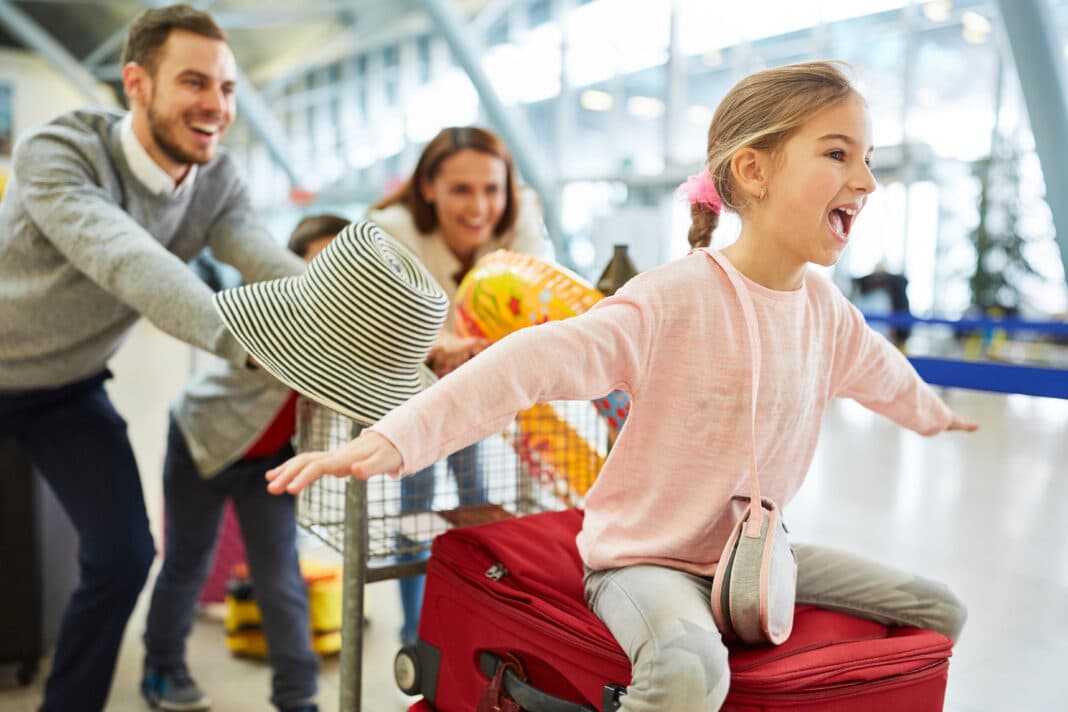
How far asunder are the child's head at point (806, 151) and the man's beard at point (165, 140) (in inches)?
51.3

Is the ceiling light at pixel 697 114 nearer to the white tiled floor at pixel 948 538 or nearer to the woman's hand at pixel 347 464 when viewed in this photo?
the white tiled floor at pixel 948 538

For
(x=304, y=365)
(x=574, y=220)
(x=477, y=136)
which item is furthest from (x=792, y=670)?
(x=574, y=220)

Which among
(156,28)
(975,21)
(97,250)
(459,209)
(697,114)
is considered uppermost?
(975,21)

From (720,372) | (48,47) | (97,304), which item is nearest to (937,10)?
(97,304)

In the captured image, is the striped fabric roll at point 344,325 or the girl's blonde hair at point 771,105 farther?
the striped fabric roll at point 344,325

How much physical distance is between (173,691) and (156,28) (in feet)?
5.67

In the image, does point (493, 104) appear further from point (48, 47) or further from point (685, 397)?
point (48, 47)

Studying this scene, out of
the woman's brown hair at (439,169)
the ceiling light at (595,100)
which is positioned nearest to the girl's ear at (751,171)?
the woman's brown hair at (439,169)

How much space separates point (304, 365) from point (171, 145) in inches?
35.5

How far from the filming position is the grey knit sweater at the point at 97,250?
1836 mm

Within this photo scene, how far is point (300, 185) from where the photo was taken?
20109 millimetres

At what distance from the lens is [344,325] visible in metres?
1.63

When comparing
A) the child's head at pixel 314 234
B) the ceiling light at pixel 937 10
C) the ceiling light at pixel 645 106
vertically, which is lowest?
the child's head at pixel 314 234

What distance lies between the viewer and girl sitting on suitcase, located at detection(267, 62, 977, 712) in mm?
1403
